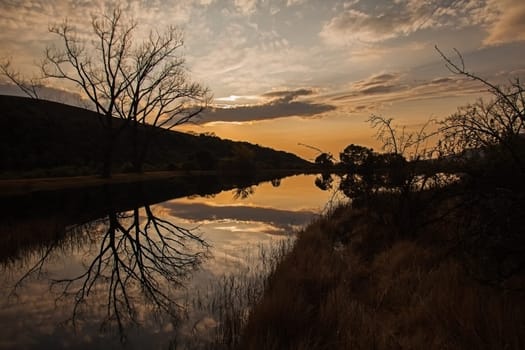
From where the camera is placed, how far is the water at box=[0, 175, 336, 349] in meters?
4.18

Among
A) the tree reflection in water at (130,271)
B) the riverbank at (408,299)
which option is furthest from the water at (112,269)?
the riverbank at (408,299)

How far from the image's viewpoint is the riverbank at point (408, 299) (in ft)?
10.7

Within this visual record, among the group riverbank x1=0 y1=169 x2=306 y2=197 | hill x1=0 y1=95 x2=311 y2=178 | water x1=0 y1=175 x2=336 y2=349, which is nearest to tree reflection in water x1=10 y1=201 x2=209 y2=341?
water x1=0 y1=175 x2=336 y2=349

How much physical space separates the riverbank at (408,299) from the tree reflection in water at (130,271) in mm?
1788

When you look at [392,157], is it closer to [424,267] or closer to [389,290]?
[424,267]

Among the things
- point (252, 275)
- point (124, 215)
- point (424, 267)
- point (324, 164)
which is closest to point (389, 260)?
point (424, 267)

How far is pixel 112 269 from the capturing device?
22.0ft

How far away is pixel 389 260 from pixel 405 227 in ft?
6.30

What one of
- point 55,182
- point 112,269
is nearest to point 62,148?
point 55,182

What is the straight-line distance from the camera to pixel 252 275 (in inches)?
255

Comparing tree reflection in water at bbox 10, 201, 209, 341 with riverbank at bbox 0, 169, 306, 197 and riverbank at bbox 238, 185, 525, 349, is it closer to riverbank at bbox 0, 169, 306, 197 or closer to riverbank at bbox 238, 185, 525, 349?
riverbank at bbox 238, 185, 525, 349

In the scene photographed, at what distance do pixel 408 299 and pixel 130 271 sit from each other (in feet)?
16.2

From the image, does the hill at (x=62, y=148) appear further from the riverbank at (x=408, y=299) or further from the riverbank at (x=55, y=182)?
the riverbank at (x=408, y=299)

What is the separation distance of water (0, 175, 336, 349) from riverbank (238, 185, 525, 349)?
1.21m
